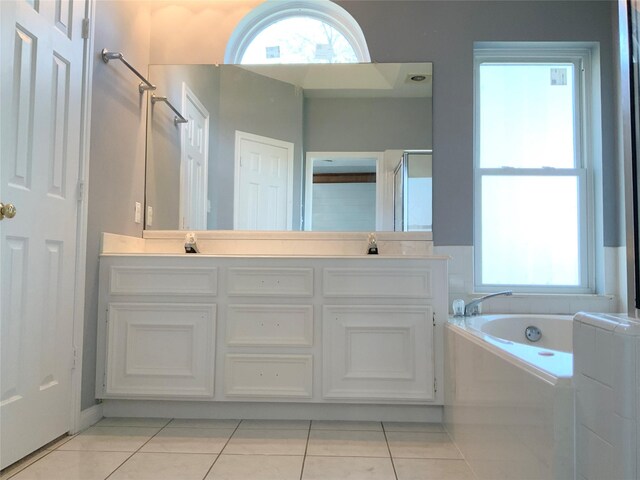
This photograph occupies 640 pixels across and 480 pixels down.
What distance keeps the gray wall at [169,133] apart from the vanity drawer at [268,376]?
1033 millimetres

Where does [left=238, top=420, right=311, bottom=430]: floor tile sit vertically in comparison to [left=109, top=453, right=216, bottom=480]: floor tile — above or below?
below

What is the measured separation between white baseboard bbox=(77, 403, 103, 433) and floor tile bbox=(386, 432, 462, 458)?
1412mm

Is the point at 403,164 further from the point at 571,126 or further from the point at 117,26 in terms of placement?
the point at 117,26

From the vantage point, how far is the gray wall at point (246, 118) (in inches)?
105

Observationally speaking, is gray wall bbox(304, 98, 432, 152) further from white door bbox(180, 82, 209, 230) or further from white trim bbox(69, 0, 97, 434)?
white trim bbox(69, 0, 97, 434)

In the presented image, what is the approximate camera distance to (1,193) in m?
1.48

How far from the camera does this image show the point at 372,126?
8.68 ft

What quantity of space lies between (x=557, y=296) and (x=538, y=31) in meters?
1.65

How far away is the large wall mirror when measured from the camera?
2.61 meters

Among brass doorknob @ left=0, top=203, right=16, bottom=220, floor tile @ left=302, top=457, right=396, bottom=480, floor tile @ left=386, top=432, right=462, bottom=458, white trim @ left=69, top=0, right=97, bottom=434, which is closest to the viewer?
brass doorknob @ left=0, top=203, right=16, bottom=220

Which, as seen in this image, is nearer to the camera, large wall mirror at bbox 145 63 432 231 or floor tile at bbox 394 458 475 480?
floor tile at bbox 394 458 475 480

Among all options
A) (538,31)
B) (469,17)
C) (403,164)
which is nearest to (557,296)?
(403,164)

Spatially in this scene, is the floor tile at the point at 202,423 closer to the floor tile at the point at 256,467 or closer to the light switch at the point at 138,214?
the floor tile at the point at 256,467

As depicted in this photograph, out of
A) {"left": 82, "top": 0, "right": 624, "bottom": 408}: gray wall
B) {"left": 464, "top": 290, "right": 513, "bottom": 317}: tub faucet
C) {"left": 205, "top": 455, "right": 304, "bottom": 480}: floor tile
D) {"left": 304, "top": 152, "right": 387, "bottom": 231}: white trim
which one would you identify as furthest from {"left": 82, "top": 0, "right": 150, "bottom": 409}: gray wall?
{"left": 464, "top": 290, "right": 513, "bottom": 317}: tub faucet
